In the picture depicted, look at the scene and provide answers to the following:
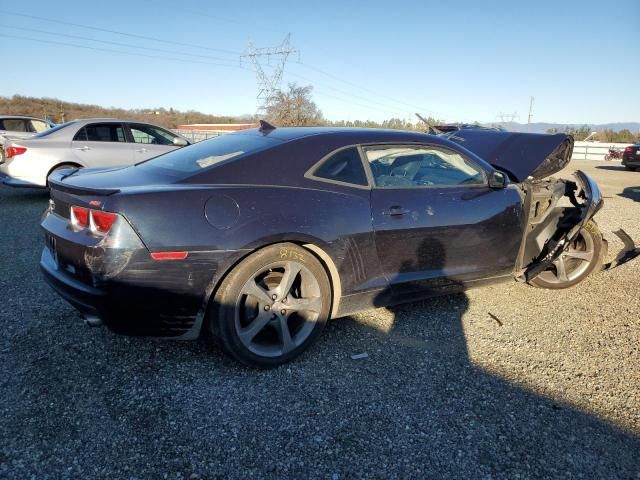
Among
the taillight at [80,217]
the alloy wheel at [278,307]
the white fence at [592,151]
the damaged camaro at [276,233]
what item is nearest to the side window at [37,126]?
the damaged camaro at [276,233]

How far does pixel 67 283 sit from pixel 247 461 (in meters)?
1.45

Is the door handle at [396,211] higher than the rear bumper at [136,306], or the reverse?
the door handle at [396,211]

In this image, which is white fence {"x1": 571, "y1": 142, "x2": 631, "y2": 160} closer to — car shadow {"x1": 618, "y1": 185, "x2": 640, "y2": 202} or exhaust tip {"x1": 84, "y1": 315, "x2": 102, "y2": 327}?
car shadow {"x1": 618, "y1": 185, "x2": 640, "y2": 202}

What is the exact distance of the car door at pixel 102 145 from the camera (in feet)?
25.7

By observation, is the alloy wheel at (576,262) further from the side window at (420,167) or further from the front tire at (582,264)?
the side window at (420,167)

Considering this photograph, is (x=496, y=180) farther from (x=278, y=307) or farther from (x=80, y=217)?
(x=80, y=217)

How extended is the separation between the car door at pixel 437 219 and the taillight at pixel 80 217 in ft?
5.76

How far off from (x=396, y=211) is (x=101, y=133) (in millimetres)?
7038

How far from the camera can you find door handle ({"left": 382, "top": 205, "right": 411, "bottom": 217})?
9.95 ft

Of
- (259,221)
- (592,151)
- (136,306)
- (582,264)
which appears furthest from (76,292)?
(592,151)

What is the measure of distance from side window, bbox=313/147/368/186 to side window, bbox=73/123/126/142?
261 inches

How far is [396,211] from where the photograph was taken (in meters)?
3.06

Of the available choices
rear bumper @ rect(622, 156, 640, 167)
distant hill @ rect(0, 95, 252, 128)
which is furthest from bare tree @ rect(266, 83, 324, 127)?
rear bumper @ rect(622, 156, 640, 167)

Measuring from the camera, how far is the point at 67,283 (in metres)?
2.53
